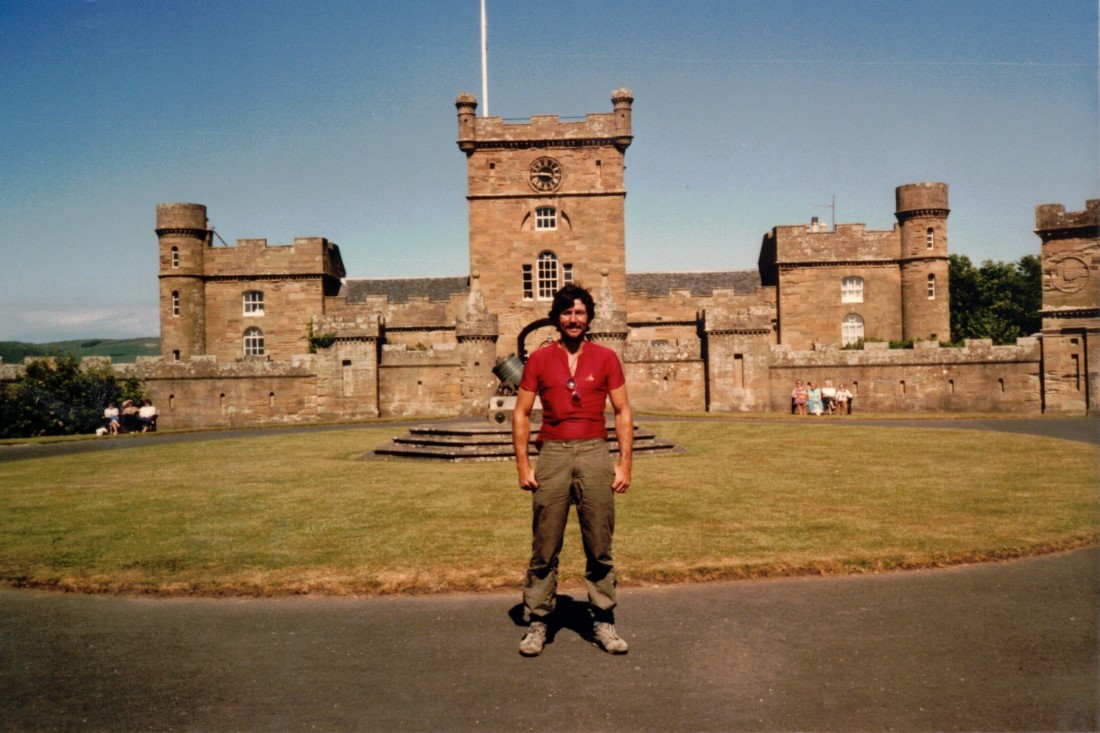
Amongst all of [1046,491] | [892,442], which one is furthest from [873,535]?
[892,442]

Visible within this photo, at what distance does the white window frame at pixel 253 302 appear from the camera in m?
42.9

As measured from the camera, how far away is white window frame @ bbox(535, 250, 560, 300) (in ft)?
127

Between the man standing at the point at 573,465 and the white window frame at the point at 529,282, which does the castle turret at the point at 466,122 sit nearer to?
the white window frame at the point at 529,282

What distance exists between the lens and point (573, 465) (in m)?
5.39

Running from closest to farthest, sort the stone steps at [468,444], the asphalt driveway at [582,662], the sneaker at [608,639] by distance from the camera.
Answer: the asphalt driveway at [582,662]
the sneaker at [608,639]
the stone steps at [468,444]

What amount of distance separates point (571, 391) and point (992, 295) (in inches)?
2360

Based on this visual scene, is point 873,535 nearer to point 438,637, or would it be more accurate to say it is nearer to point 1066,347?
point 438,637

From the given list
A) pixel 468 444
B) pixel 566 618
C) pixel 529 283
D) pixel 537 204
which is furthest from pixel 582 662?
pixel 537 204

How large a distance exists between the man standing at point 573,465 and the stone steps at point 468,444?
1033 cm

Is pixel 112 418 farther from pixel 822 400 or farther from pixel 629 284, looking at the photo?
pixel 629 284

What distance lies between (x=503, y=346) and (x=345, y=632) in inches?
1278

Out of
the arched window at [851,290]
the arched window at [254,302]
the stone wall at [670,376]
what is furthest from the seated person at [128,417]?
the arched window at [851,290]

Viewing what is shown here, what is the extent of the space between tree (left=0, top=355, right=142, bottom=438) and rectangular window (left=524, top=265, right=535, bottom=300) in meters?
18.3

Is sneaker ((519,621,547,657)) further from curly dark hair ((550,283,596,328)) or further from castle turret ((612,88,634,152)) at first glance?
castle turret ((612,88,634,152))
